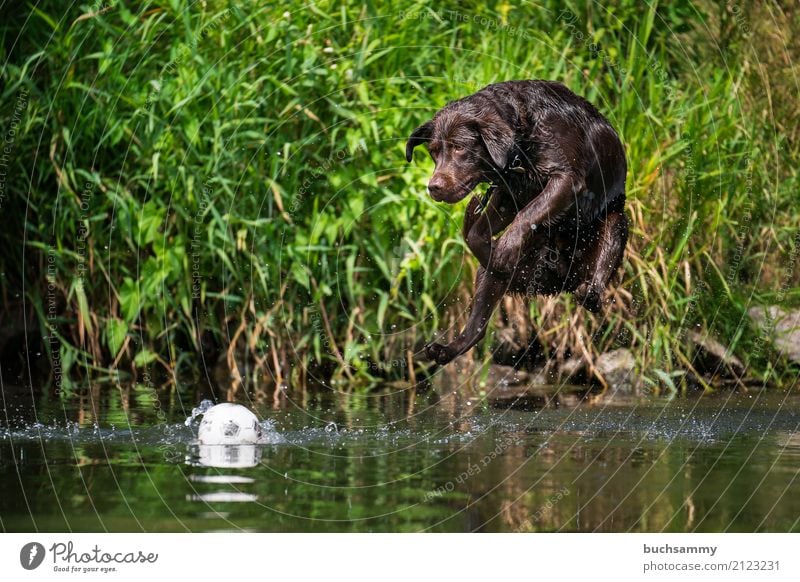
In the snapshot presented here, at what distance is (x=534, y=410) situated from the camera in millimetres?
9164

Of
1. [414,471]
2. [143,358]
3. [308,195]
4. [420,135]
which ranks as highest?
[420,135]

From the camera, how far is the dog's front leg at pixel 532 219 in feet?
18.8

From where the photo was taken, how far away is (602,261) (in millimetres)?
6121

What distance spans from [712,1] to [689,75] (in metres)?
1.03

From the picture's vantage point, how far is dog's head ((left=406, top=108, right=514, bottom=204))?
5789 millimetres

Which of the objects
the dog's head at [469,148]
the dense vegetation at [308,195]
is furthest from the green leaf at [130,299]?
the dog's head at [469,148]

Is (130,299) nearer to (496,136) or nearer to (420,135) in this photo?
(420,135)

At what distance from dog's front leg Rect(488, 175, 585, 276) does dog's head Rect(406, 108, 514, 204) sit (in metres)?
0.25

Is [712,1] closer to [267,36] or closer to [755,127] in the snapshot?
[755,127]

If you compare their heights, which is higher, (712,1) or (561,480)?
(712,1)

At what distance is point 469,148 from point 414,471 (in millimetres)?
1927

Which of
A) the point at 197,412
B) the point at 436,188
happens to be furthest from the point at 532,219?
the point at 197,412

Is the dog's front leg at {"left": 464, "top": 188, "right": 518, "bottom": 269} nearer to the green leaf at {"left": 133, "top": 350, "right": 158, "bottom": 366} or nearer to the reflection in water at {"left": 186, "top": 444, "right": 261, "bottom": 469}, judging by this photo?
the reflection in water at {"left": 186, "top": 444, "right": 261, "bottom": 469}

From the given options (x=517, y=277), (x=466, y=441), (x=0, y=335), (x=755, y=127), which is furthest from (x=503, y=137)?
(x=0, y=335)
